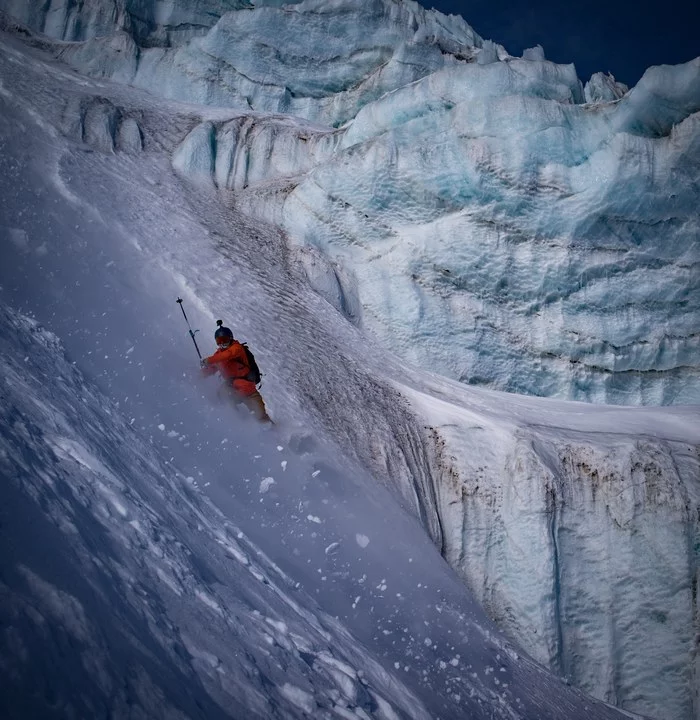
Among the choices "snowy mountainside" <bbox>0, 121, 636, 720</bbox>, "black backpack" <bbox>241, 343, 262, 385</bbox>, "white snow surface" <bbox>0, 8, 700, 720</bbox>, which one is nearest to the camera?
"snowy mountainside" <bbox>0, 121, 636, 720</bbox>

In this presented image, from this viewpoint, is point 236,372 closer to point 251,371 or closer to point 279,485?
point 251,371

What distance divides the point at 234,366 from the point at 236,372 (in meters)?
0.08

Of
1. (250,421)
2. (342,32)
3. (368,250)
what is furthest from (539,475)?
(342,32)

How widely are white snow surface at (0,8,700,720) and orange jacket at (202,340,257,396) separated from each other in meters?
0.35

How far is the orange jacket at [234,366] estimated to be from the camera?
Answer: 6.37 metres

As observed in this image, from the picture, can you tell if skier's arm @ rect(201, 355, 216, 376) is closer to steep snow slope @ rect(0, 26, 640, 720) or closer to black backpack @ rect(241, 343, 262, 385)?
steep snow slope @ rect(0, 26, 640, 720)

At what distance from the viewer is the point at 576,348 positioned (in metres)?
12.3

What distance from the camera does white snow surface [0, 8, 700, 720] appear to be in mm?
2670

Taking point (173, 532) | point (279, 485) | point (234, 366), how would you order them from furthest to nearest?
point (234, 366) < point (279, 485) < point (173, 532)

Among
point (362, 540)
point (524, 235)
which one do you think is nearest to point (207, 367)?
point (362, 540)

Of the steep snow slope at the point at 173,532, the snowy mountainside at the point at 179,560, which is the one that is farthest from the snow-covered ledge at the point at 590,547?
the steep snow slope at the point at 173,532

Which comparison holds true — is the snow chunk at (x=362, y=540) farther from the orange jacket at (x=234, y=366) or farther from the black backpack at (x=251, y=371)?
the black backpack at (x=251, y=371)

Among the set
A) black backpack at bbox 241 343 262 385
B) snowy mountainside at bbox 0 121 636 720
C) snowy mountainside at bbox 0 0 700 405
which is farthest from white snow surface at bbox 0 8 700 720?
black backpack at bbox 241 343 262 385

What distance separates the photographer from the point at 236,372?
21.0 ft
